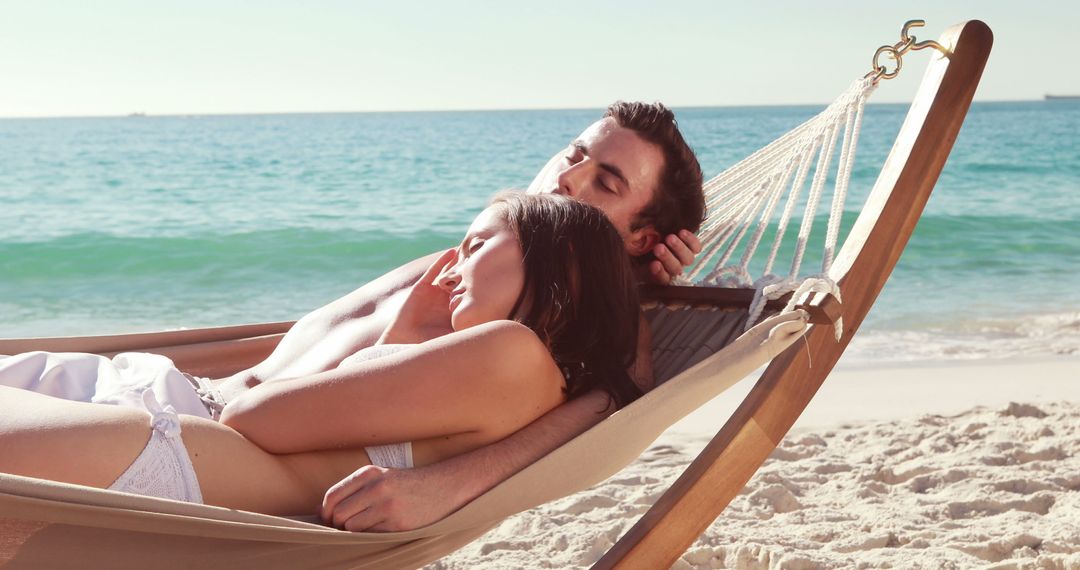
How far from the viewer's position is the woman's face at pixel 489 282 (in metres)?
1.52

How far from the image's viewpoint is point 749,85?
67.7ft

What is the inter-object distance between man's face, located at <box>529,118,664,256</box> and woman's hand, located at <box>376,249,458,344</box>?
1.95 feet

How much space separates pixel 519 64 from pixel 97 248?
67.1 feet

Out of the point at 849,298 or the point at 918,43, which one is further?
the point at 918,43

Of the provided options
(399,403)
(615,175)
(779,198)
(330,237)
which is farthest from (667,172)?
(330,237)

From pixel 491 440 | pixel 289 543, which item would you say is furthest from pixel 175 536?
pixel 491 440

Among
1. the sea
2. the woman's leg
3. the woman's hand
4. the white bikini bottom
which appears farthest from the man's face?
the sea

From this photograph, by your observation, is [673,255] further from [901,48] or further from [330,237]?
[330,237]

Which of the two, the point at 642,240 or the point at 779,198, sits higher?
the point at 779,198

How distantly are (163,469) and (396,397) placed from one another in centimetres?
29

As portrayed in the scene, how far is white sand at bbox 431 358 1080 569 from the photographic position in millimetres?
2270

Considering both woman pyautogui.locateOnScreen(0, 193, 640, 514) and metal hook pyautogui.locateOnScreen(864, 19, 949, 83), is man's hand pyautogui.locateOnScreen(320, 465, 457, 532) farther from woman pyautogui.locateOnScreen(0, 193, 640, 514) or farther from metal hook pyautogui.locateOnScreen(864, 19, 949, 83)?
metal hook pyautogui.locateOnScreen(864, 19, 949, 83)

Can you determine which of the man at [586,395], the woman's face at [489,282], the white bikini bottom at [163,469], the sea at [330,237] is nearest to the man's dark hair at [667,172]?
the man at [586,395]

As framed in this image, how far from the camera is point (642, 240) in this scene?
2.32 meters
